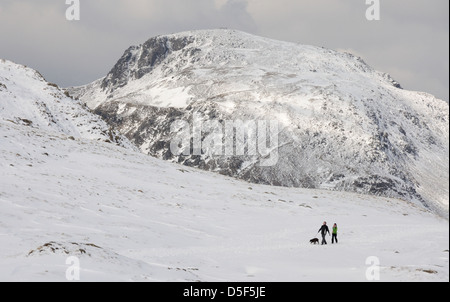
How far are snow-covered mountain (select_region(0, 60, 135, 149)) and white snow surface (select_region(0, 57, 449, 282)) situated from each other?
1363cm

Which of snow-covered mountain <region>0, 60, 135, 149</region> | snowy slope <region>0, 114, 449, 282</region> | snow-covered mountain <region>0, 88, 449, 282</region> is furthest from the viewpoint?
snow-covered mountain <region>0, 60, 135, 149</region>

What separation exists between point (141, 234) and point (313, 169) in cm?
17156

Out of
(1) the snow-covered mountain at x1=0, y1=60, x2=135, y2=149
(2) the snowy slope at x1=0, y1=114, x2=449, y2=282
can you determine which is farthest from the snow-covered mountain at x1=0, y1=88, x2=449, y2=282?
(1) the snow-covered mountain at x1=0, y1=60, x2=135, y2=149

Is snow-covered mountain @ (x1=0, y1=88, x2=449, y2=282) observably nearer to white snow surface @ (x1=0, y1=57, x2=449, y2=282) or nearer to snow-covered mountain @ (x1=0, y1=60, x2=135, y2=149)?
white snow surface @ (x1=0, y1=57, x2=449, y2=282)

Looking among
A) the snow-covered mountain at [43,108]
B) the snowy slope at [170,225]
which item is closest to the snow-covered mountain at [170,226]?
the snowy slope at [170,225]

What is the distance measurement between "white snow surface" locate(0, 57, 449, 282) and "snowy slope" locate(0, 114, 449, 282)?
8cm

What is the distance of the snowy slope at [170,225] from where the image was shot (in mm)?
17766

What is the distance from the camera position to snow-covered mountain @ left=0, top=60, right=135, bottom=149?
202 feet

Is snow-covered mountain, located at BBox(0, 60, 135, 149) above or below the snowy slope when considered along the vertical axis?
above

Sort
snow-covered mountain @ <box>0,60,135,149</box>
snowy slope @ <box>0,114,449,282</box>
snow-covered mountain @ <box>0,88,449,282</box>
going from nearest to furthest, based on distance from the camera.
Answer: snow-covered mountain @ <box>0,88,449,282</box> → snowy slope @ <box>0,114,449,282</box> → snow-covered mountain @ <box>0,60,135,149</box>

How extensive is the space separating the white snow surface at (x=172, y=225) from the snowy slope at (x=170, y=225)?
0.28 ft

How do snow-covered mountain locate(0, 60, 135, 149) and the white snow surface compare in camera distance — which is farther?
snow-covered mountain locate(0, 60, 135, 149)

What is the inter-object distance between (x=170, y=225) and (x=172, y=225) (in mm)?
161

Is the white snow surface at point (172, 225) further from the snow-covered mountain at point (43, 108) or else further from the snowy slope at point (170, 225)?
the snow-covered mountain at point (43, 108)
